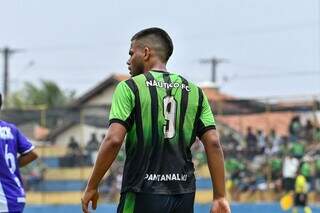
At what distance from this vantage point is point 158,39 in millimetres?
6121

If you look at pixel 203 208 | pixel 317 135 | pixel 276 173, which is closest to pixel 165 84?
pixel 203 208

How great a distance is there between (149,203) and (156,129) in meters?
0.46

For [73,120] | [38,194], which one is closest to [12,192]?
[38,194]

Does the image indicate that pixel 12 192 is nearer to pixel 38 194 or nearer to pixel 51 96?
pixel 38 194

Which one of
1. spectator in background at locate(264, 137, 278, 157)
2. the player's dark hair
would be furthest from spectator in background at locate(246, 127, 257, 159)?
the player's dark hair

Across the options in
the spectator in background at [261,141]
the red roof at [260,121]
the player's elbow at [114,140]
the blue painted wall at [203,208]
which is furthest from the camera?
the red roof at [260,121]

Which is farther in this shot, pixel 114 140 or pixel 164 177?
pixel 164 177

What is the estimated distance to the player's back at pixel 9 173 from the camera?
8.21 metres

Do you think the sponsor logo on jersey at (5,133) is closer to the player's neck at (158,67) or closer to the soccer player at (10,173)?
the soccer player at (10,173)

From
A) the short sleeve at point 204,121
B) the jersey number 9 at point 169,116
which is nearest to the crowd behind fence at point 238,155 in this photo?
the short sleeve at point 204,121

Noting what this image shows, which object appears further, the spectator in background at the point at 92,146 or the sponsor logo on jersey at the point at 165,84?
the spectator in background at the point at 92,146

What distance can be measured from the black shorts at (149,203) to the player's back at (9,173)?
2.42 metres

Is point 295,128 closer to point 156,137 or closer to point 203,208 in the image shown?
point 203,208

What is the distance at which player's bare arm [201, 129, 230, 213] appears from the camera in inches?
237
